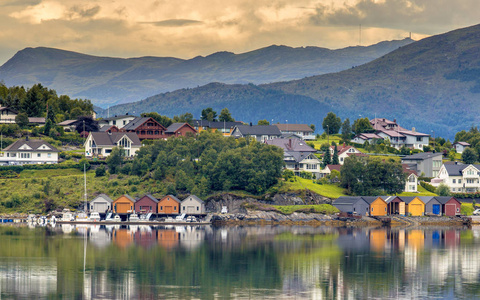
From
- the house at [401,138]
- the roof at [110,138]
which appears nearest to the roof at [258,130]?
the house at [401,138]

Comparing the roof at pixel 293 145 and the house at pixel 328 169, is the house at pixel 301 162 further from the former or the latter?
the roof at pixel 293 145

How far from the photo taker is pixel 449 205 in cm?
10194

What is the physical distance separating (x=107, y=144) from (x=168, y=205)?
84.4 ft

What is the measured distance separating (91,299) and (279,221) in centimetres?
4913

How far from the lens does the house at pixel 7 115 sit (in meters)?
132

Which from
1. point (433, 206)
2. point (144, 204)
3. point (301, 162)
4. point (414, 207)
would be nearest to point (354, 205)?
point (414, 207)

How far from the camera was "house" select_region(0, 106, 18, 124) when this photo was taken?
132m

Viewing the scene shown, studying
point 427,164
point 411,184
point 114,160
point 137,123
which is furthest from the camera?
point 137,123

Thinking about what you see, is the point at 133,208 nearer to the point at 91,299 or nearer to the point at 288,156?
the point at 288,156

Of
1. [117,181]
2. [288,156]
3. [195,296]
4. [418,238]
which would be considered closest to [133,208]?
[117,181]

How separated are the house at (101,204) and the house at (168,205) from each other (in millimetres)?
6587

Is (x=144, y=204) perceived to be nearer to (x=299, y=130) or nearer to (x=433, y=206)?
(x=433, y=206)

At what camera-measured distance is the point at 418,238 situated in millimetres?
82562

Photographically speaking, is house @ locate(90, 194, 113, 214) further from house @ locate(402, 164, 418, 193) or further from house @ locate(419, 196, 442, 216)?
house @ locate(402, 164, 418, 193)
